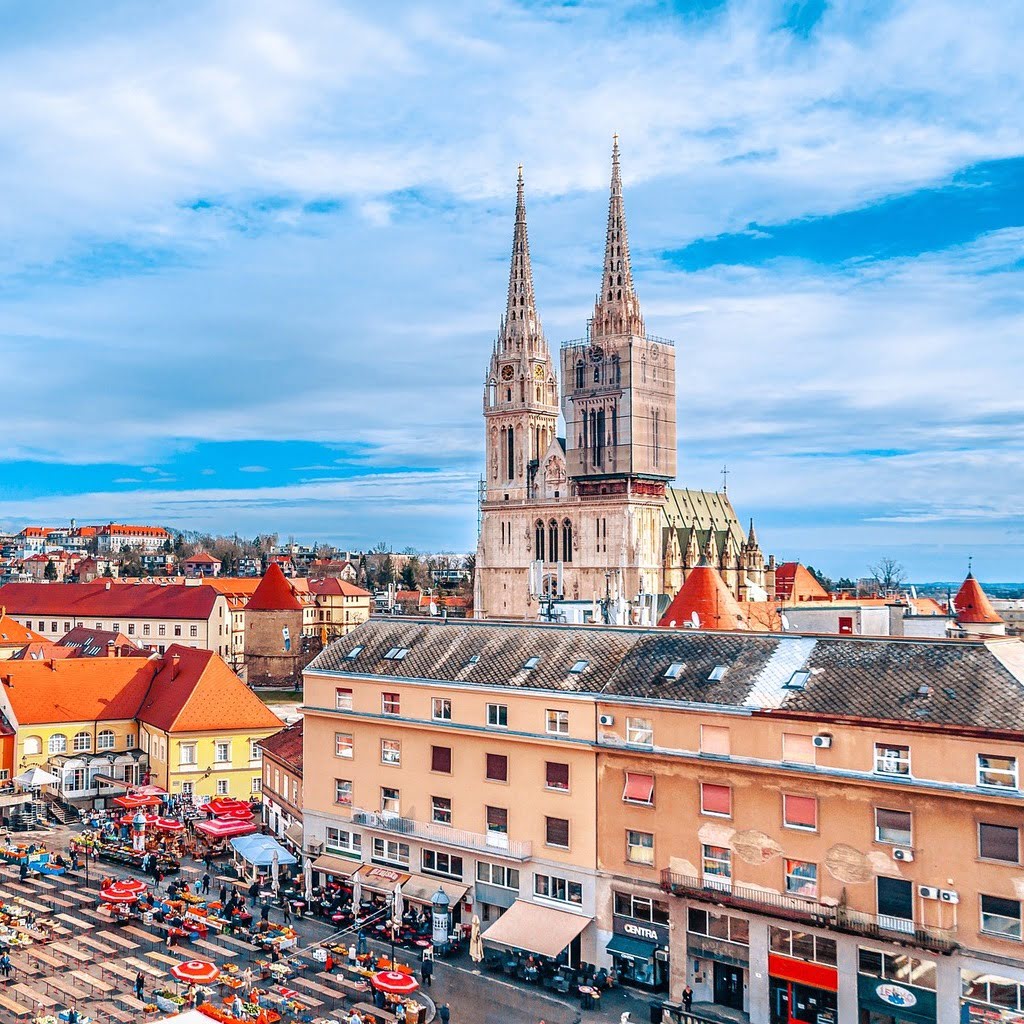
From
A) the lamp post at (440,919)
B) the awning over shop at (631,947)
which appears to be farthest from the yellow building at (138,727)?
the awning over shop at (631,947)

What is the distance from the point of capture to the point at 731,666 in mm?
32281

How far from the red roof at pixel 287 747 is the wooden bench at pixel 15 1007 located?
1484 centimetres

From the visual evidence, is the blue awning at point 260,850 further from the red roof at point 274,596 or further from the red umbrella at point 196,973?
the red roof at point 274,596

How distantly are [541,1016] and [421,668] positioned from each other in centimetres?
1277

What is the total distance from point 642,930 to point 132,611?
91.4 metres

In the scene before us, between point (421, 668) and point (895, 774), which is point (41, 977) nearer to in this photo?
point (421, 668)

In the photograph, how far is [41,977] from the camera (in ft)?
106

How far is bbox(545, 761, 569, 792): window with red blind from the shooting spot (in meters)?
33.9

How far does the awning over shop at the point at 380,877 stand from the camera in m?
36.8

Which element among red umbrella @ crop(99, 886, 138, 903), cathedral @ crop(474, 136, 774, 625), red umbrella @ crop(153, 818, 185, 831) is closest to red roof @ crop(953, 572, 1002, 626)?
cathedral @ crop(474, 136, 774, 625)

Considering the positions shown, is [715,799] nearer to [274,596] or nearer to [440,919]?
[440,919]

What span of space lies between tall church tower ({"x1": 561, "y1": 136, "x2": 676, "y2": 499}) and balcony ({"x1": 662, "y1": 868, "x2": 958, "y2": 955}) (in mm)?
83879

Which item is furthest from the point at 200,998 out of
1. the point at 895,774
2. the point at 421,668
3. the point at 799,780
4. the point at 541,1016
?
the point at 895,774

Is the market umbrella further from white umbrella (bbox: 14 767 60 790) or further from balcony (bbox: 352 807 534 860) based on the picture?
white umbrella (bbox: 14 767 60 790)
